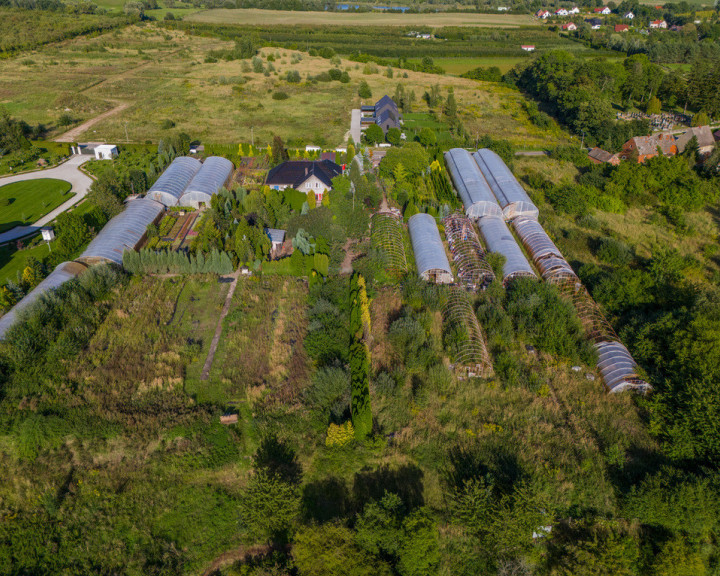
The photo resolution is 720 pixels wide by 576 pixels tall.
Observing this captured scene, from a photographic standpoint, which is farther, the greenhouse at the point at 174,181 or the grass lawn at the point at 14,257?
the greenhouse at the point at 174,181

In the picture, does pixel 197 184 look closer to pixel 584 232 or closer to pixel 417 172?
pixel 417 172

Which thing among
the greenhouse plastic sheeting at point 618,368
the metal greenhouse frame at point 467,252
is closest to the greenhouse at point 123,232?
the metal greenhouse frame at point 467,252

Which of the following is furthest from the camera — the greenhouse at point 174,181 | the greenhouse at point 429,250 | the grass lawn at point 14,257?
the greenhouse at point 174,181

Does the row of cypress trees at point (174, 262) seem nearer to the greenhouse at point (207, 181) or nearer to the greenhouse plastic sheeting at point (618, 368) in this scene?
the greenhouse at point (207, 181)

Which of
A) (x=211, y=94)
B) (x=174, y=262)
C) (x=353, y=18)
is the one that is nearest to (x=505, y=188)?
(x=174, y=262)

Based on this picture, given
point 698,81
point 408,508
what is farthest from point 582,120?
point 408,508

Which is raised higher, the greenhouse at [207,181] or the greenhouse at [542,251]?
the greenhouse at [207,181]

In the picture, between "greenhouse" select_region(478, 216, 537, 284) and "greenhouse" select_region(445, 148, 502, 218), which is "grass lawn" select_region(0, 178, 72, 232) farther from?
"greenhouse" select_region(478, 216, 537, 284)

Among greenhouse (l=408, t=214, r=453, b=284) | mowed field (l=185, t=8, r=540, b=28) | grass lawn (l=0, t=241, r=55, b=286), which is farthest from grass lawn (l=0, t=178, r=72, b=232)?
mowed field (l=185, t=8, r=540, b=28)
